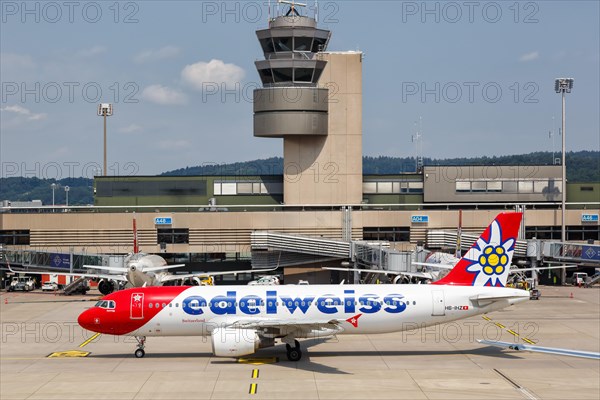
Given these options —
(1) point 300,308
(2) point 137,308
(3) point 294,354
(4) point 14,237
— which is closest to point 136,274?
(2) point 137,308

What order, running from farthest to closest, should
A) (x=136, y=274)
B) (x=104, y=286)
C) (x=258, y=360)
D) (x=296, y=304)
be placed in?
(x=104, y=286)
(x=136, y=274)
(x=296, y=304)
(x=258, y=360)

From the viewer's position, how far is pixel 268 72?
365 feet

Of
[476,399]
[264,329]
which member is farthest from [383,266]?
[476,399]

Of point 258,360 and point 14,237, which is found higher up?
point 14,237

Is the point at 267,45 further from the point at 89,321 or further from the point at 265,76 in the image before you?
the point at 89,321

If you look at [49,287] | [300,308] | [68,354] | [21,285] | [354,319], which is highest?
[300,308]

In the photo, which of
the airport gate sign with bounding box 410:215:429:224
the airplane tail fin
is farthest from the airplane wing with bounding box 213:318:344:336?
the airport gate sign with bounding box 410:215:429:224

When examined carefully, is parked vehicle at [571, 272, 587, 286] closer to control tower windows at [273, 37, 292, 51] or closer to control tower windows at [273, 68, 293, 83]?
control tower windows at [273, 68, 293, 83]

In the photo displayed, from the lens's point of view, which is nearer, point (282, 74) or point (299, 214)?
point (299, 214)

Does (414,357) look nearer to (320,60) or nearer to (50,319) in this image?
(50,319)

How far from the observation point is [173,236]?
109688 mm

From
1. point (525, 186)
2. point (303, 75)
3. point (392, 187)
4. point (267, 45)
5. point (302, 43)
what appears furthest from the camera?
point (392, 187)

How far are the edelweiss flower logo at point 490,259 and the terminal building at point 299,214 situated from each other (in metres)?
48.9

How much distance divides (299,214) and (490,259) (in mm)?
57004
